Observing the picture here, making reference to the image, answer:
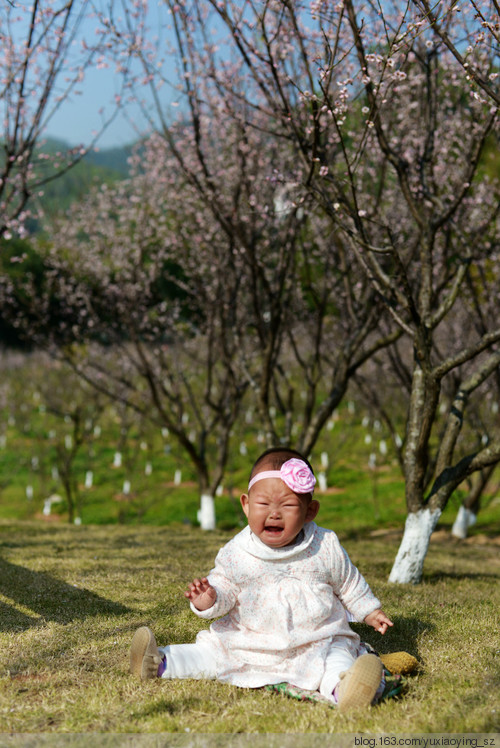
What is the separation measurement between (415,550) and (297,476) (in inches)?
135

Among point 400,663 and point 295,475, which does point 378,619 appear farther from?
point 295,475

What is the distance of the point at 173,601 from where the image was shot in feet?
16.0

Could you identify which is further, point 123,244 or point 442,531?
point 123,244

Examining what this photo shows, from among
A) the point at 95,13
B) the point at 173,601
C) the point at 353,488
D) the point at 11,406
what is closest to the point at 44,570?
the point at 173,601

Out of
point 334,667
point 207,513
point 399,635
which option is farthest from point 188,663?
point 207,513

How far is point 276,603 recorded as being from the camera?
3.42 metres

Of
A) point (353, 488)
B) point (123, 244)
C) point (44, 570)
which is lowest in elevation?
point (353, 488)

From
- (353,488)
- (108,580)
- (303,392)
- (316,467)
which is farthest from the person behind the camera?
(303,392)

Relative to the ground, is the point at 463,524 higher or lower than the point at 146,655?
lower

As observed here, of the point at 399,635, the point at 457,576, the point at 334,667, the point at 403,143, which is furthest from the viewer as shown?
the point at 403,143

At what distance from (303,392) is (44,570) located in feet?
87.1

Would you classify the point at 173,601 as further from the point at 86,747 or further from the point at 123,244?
the point at 123,244

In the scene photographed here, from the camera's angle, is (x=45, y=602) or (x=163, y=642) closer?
(x=163, y=642)

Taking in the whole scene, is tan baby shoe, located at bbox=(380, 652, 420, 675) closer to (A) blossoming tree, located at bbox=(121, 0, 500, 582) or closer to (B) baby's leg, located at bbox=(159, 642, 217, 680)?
(B) baby's leg, located at bbox=(159, 642, 217, 680)
